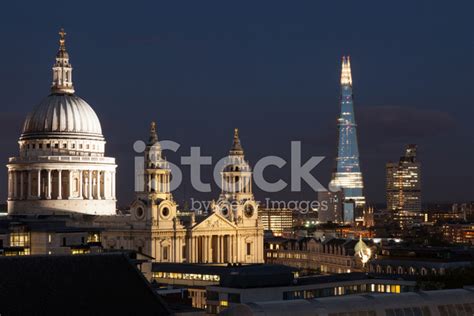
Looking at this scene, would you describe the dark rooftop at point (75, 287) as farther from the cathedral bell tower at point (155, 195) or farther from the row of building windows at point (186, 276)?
the cathedral bell tower at point (155, 195)

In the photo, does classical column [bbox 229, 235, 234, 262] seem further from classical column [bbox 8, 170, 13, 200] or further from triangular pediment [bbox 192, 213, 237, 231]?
classical column [bbox 8, 170, 13, 200]

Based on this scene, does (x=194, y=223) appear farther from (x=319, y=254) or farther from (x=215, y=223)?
(x=319, y=254)

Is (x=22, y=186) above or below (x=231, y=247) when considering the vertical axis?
above

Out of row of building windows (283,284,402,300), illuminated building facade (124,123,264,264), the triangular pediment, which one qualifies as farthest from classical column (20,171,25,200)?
row of building windows (283,284,402,300)

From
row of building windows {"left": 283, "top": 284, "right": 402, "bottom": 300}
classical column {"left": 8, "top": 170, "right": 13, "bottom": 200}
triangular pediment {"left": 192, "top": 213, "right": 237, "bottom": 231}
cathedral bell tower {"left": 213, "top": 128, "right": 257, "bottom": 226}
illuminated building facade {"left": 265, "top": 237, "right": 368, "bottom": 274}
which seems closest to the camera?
row of building windows {"left": 283, "top": 284, "right": 402, "bottom": 300}

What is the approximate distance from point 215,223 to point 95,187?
21253 mm

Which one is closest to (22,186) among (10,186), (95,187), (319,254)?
(10,186)

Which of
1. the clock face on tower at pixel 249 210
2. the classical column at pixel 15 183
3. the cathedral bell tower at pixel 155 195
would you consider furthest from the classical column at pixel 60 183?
the clock face on tower at pixel 249 210

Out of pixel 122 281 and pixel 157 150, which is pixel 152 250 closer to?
pixel 157 150

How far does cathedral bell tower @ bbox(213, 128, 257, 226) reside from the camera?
174125 millimetres

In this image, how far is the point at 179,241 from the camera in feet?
526

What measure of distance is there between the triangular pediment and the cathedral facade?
0.13 m

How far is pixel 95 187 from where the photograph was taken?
17900 centimetres

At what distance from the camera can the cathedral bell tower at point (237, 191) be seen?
571ft
